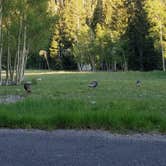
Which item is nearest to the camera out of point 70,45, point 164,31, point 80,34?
point 164,31

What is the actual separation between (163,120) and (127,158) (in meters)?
3.28

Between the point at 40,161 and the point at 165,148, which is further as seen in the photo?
the point at 165,148

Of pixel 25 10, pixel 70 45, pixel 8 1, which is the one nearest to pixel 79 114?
pixel 8 1

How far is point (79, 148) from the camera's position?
659 cm

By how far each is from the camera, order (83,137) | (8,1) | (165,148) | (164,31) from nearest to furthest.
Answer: (165,148)
(83,137)
(8,1)
(164,31)

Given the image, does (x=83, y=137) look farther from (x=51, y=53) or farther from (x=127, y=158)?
(x=51, y=53)

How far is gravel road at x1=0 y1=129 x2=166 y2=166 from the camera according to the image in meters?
5.72

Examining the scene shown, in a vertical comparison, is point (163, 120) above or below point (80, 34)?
below

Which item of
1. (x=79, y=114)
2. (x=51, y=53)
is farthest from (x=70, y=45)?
(x=79, y=114)

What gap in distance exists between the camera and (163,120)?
899 centimetres

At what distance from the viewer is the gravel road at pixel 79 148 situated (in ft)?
18.8

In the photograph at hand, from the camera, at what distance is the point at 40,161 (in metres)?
5.73

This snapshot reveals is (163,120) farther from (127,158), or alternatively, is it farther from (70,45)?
(70,45)

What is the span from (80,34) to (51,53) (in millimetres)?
10566
